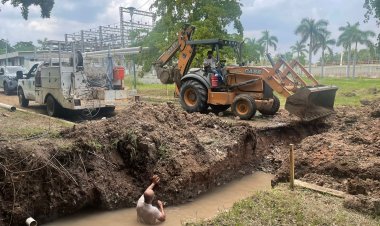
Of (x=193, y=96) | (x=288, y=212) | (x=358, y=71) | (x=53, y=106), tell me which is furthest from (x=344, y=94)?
(x=358, y=71)

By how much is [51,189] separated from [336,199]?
466 cm

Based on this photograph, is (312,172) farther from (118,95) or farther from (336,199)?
(118,95)

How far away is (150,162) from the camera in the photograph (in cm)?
773

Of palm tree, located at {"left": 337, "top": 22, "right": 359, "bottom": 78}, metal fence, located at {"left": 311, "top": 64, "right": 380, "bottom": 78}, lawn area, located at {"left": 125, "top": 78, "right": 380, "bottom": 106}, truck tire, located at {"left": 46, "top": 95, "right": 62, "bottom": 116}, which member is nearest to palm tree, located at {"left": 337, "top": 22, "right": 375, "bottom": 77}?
palm tree, located at {"left": 337, "top": 22, "right": 359, "bottom": 78}

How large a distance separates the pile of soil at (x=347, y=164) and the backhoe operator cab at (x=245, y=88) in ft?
4.73

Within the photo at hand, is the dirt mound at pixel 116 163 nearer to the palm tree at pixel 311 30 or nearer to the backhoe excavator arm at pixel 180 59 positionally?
the backhoe excavator arm at pixel 180 59

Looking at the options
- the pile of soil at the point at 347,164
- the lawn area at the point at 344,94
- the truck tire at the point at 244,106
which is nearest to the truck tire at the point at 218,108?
the truck tire at the point at 244,106

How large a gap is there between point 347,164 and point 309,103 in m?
3.55

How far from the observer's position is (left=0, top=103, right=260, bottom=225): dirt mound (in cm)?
631

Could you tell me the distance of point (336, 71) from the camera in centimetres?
6184

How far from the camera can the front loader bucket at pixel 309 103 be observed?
10.8m

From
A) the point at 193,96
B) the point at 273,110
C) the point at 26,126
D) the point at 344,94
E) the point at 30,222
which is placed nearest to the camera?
the point at 30,222

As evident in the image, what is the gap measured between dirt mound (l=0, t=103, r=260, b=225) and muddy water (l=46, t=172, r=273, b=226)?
0.17m

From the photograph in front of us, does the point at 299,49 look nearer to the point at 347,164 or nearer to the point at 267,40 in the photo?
the point at 267,40
